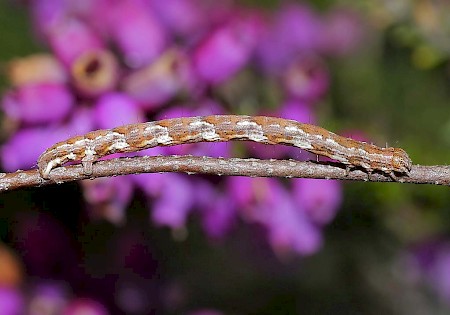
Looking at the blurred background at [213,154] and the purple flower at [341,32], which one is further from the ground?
the purple flower at [341,32]

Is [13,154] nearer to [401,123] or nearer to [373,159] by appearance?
[373,159]

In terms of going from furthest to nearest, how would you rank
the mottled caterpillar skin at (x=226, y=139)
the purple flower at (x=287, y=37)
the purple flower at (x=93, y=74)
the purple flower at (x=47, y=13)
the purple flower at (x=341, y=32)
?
the purple flower at (x=341, y=32) → the purple flower at (x=287, y=37) → the purple flower at (x=47, y=13) → the purple flower at (x=93, y=74) → the mottled caterpillar skin at (x=226, y=139)

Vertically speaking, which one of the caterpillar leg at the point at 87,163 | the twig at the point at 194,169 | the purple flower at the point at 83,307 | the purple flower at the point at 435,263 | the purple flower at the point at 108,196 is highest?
the purple flower at the point at 435,263

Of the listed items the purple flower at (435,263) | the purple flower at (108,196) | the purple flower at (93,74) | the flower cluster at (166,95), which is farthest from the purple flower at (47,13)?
the purple flower at (435,263)

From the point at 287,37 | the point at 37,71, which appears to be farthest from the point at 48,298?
the point at 287,37

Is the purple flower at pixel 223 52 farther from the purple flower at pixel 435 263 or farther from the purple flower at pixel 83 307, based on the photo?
the purple flower at pixel 435 263

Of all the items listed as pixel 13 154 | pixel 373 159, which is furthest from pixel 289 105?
pixel 13 154

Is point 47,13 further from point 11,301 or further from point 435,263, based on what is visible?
point 435,263

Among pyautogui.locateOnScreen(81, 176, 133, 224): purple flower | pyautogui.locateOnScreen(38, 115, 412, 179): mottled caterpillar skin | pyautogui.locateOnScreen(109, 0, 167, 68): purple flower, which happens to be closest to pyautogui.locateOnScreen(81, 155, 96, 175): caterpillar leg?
pyautogui.locateOnScreen(38, 115, 412, 179): mottled caterpillar skin
